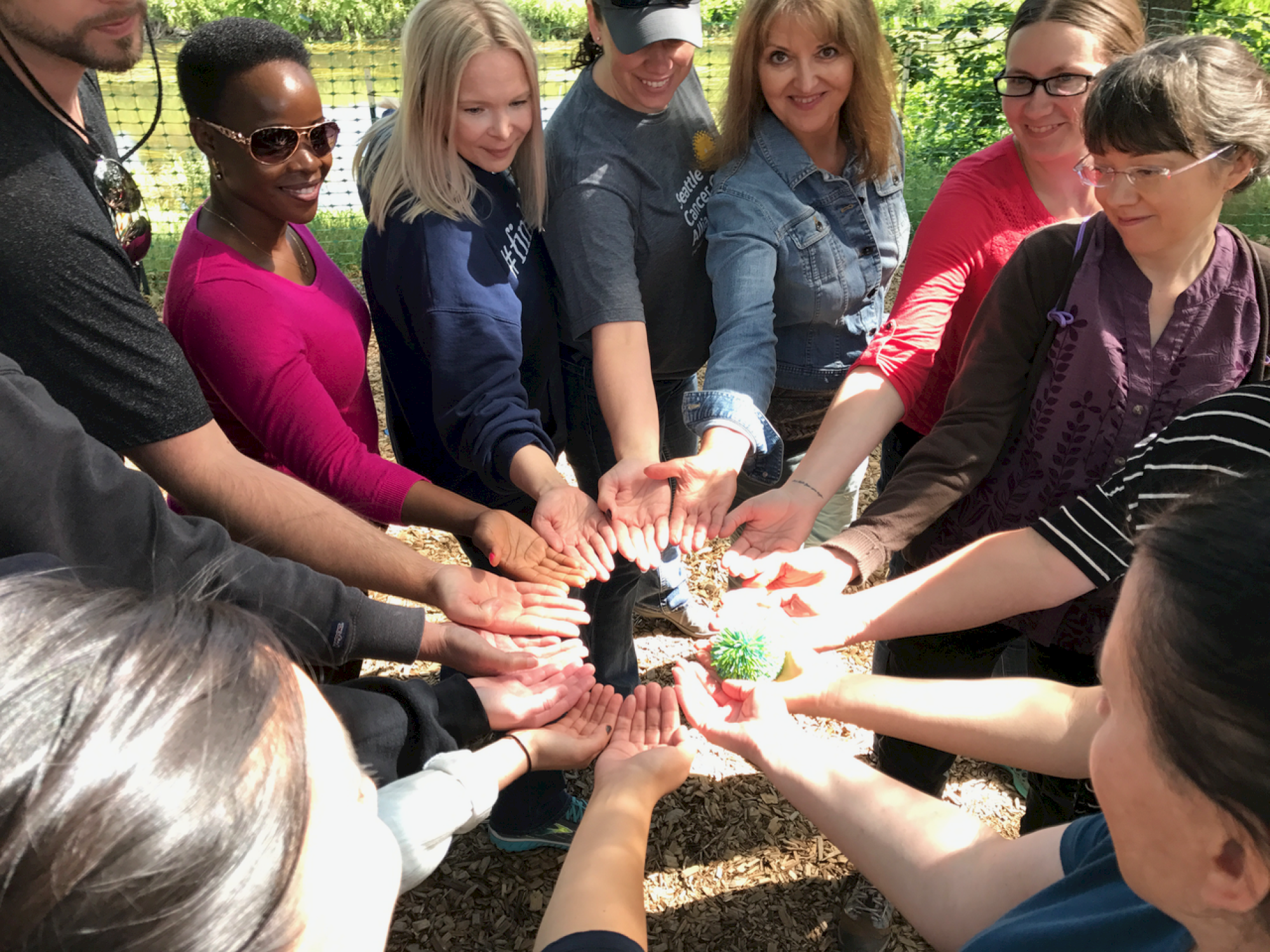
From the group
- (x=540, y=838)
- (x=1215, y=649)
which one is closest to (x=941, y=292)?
(x=1215, y=649)

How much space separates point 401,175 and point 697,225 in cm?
96

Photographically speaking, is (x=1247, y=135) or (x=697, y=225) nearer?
(x=1247, y=135)

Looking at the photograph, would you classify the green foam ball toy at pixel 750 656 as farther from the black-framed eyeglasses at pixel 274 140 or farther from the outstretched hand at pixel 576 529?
the black-framed eyeglasses at pixel 274 140

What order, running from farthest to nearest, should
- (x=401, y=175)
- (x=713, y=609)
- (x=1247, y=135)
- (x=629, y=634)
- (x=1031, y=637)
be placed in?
(x=713, y=609) < (x=629, y=634) < (x=401, y=175) < (x=1031, y=637) < (x=1247, y=135)

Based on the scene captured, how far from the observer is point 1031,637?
7.53ft

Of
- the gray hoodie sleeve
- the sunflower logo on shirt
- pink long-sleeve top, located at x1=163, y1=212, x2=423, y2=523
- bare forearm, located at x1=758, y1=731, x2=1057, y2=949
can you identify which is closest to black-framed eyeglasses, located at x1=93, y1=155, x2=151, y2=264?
pink long-sleeve top, located at x1=163, y1=212, x2=423, y2=523

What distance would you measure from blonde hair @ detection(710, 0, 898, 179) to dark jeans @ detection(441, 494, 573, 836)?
4.41ft

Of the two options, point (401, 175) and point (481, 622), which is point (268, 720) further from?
point (401, 175)

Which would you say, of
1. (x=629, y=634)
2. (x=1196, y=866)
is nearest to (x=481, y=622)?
(x=629, y=634)

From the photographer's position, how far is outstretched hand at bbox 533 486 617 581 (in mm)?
2664

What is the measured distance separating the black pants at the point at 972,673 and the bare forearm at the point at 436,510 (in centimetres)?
130

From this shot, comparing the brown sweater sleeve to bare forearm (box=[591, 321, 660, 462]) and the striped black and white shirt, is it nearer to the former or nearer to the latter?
the striped black and white shirt

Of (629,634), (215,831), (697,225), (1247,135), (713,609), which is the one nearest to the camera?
(215,831)

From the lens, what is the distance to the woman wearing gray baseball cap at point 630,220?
275 cm
